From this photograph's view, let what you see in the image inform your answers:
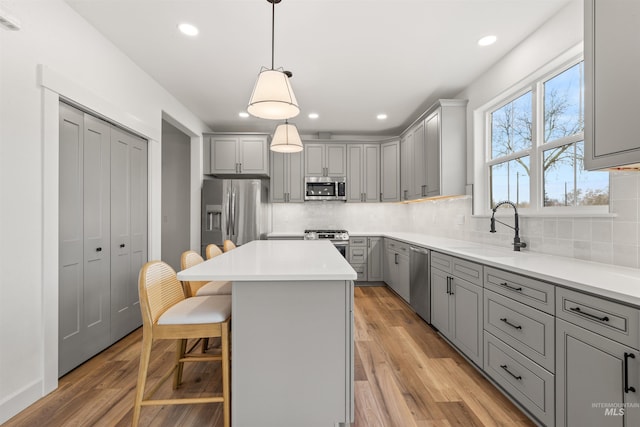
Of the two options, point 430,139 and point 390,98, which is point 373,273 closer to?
point 430,139

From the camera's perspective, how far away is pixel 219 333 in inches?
61.7

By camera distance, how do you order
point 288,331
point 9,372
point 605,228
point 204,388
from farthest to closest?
point 204,388 < point 605,228 < point 9,372 < point 288,331

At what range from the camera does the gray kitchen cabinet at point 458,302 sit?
219 cm

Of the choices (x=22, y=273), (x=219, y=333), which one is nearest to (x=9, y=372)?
(x=22, y=273)

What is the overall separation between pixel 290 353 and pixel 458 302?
1.63 m

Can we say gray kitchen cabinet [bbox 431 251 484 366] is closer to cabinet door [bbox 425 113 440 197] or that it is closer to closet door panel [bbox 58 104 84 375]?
cabinet door [bbox 425 113 440 197]

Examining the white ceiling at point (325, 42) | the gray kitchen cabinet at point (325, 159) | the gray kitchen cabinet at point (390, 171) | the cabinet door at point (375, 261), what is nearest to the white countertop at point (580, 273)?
the white ceiling at point (325, 42)

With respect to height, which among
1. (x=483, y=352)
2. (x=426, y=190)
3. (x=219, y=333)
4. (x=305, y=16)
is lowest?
(x=483, y=352)

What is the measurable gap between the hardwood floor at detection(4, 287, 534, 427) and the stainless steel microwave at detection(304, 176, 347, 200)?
2826 millimetres

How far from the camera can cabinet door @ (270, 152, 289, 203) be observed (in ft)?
17.1

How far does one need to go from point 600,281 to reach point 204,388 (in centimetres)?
236

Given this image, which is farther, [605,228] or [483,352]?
[483,352]

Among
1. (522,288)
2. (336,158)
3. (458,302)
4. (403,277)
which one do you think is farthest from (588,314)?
(336,158)

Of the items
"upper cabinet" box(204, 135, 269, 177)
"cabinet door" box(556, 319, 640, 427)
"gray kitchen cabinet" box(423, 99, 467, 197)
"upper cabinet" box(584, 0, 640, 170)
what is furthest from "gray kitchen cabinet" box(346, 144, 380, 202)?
"cabinet door" box(556, 319, 640, 427)
